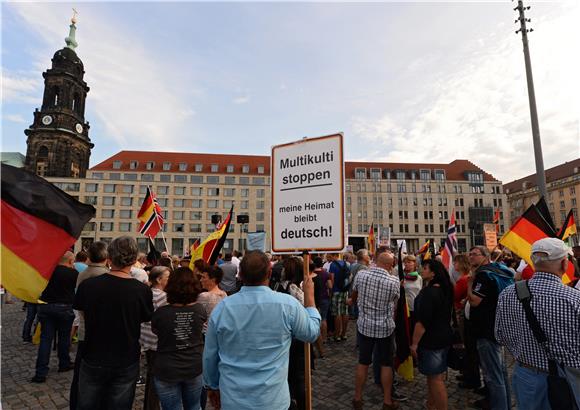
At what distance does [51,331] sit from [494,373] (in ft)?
23.7

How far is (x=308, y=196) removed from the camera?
11.1ft

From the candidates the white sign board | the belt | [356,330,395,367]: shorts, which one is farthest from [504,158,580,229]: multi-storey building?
the white sign board

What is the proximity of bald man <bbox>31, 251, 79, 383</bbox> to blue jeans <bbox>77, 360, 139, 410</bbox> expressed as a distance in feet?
12.6

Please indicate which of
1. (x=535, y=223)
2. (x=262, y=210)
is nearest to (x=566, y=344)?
(x=535, y=223)

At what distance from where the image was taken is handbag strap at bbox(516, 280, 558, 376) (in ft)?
9.01

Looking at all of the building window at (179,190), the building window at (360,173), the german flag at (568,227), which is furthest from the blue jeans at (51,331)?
the building window at (360,173)

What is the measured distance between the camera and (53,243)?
2.70 m

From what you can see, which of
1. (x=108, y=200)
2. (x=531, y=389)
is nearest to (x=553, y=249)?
(x=531, y=389)

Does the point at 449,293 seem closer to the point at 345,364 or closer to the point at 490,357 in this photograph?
the point at 490,357

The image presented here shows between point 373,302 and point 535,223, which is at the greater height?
point 535,223

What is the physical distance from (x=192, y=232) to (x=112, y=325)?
75072mm

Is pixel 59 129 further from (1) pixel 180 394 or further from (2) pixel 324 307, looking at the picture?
(1) pixel 180 394

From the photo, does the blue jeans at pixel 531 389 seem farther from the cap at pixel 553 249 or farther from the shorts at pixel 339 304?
the shorts at pixel 339 304

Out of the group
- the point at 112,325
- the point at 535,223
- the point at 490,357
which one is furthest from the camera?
the point at 535,223
